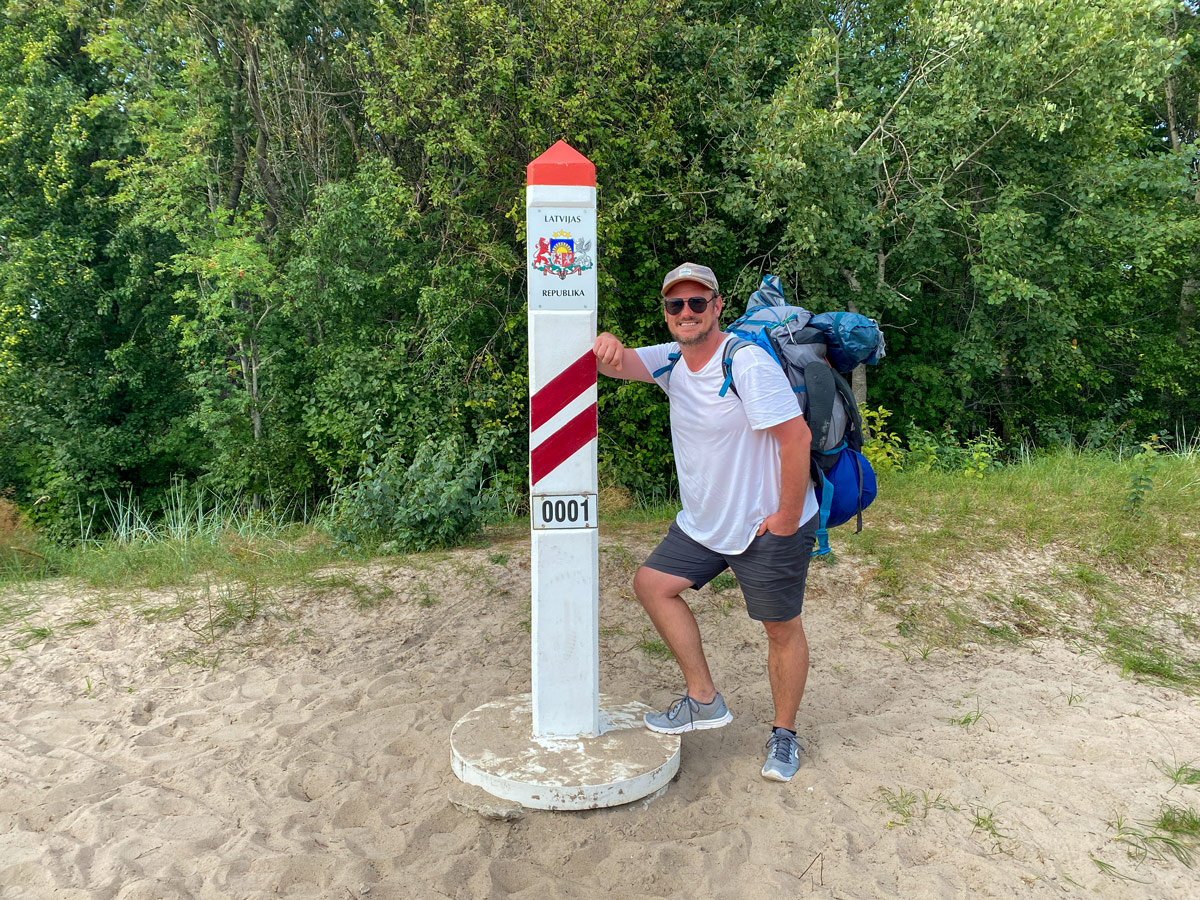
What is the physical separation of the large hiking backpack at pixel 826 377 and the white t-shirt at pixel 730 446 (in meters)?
0.08

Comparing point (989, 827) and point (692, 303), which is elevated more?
point (692, 303)

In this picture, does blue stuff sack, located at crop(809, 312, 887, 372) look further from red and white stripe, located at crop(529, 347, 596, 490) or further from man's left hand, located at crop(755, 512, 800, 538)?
red and white stripe, located at crop(529, 347, 596, 490)

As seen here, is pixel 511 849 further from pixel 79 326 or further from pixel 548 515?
pixel 79 326

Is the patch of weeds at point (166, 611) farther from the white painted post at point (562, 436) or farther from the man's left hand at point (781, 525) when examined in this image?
the man's left hand at point (781, 525)

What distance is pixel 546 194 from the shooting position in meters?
3.28

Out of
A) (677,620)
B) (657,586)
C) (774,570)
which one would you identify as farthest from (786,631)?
(657,586)

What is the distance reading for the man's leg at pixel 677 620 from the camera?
3582mm

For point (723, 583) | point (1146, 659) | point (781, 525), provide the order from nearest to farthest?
point (781, 525)
point (1146, 659)
point (723, 583)

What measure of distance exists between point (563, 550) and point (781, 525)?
903 mm

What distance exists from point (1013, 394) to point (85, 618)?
16738 mm

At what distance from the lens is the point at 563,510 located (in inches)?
134

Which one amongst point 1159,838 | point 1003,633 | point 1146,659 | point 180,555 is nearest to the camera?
point 1159,838

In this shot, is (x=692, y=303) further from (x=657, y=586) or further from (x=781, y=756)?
(x=781, y=756)

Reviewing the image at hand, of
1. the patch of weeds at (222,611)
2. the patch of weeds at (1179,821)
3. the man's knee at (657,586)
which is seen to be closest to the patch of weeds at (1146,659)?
the patch of weeds at (1179,821)
